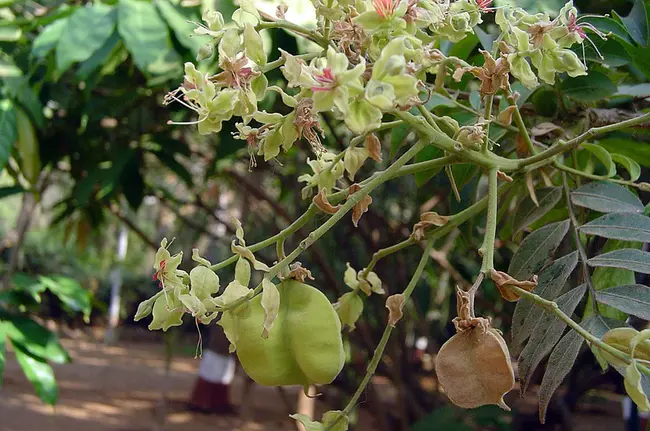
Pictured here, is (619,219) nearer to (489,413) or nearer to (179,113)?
(179,113)

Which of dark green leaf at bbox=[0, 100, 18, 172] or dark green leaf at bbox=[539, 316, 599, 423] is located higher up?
dark green leaf at bbox=[539, 316, 599, 423]

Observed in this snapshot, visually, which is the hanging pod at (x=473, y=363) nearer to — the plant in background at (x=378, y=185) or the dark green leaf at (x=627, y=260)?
the plant in background at (x=378, y=185)

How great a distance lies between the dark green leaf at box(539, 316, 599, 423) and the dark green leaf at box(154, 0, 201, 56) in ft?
2.83

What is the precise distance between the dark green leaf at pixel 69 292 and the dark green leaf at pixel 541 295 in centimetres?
113

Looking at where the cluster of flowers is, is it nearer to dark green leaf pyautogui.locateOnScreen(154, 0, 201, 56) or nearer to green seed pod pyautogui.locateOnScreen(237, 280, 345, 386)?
green seed pod pyautogui.locateOnScreen(237, 280, 345, 386)

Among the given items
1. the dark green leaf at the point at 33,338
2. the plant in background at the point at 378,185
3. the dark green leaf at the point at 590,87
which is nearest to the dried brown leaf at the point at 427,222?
the plant in background at the point at 378,185

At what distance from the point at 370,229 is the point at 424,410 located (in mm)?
786

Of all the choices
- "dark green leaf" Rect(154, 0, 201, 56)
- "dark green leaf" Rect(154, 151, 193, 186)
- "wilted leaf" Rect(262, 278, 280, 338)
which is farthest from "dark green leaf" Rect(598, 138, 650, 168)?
"dark green leaf" Rect(154, 151, 193, 186)

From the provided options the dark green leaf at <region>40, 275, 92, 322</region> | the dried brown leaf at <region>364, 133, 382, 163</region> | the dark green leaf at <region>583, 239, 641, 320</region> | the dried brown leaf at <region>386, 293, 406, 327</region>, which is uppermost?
the dried brown leaf at <region>364, 133, 382, 163</region>

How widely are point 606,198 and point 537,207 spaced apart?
6 cm

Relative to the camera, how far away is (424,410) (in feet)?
7.95

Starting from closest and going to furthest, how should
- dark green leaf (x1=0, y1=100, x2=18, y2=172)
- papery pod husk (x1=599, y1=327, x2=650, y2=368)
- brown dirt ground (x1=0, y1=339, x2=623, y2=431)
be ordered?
papery pod husk (x1=599, y1=327, x2=650, y2=368) → dark green leaf (x1=0, y1=100, x2=18, y2=172) → brown dirt ground (x1=0, y1=339, x2=623, y2=431)

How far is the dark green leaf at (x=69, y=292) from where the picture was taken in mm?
1397

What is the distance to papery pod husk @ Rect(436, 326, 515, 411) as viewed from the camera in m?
0.37
